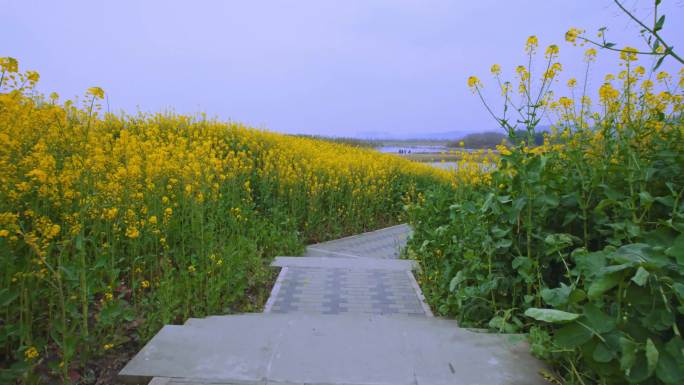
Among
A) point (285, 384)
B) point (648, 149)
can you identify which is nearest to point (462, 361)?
point (285, 384)

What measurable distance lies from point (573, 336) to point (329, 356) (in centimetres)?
120

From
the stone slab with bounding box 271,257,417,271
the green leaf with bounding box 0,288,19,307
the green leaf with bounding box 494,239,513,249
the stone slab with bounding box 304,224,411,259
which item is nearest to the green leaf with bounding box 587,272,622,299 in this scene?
the green leaf with bounding box 494,239,513,249

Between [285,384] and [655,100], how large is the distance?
3136 millimetres

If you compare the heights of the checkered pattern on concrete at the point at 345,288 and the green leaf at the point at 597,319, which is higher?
the green leaf at the point at 597,319

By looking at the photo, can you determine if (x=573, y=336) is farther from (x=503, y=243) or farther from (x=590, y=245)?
(x=590, y=245)

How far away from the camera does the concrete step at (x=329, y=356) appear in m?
2.35

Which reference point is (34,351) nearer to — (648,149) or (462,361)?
(462,361)

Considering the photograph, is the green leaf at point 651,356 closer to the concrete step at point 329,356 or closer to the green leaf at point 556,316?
the green leaf at point 556,316

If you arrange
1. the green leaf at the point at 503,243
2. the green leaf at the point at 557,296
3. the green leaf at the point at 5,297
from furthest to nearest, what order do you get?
the green leaf at the point at 503,243 → the green leaf at the point at 5,297 → the green leaf at the point at 557,296

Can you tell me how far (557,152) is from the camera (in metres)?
3.78

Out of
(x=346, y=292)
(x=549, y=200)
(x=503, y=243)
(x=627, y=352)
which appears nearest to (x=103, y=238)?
(x=346, y=292)

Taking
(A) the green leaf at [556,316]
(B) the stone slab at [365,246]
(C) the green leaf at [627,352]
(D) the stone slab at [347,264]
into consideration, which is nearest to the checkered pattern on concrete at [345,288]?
(D) the stone slab at [347,264]

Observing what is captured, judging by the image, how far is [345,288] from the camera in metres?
5.06

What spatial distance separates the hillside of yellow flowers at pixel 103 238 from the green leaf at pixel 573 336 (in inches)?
85.4
